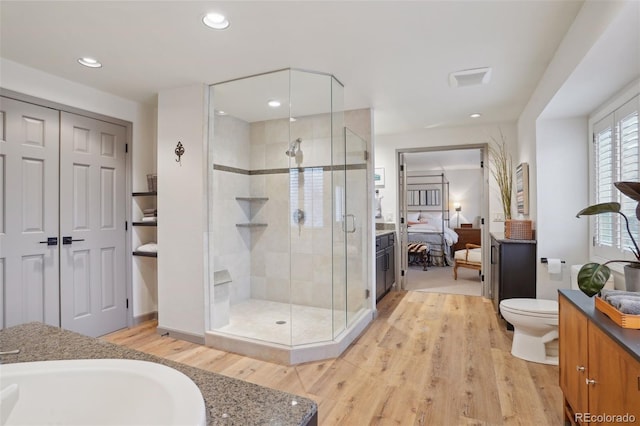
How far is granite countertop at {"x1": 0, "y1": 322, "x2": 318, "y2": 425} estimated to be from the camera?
2.49ft

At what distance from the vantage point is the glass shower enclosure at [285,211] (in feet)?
9.93

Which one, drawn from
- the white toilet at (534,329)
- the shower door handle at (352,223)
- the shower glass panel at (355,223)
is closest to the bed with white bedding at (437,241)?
the shower glass panel at (355,223)

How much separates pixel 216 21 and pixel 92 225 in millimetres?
2206

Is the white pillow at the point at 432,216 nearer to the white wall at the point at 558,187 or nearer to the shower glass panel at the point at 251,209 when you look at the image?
the white wall at the point at 558,187

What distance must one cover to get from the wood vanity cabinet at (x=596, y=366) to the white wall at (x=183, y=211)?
260 cm

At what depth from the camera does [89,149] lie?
3055mm

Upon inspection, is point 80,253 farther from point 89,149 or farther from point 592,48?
point 592,48

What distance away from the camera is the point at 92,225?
3070mm

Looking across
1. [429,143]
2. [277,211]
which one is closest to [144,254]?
[277,211]

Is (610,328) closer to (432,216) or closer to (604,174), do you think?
(604,174)

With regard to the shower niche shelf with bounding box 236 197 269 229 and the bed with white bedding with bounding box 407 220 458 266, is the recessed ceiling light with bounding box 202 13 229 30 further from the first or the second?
the bed with white bedding with bounding box 407 220 458 266

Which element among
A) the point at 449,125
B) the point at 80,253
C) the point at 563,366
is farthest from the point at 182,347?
the point at 449,125

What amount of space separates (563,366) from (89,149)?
3.91 metres
